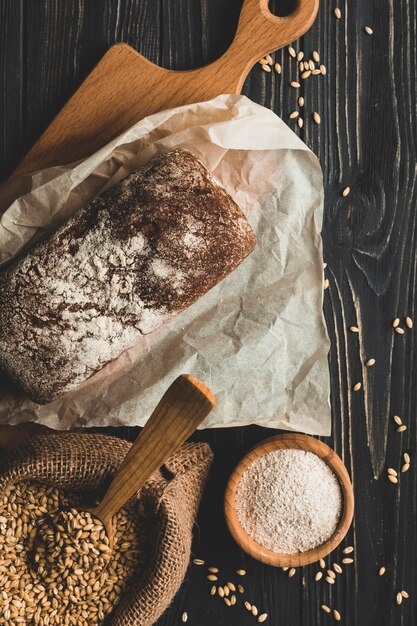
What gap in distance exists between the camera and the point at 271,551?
2.01 metres

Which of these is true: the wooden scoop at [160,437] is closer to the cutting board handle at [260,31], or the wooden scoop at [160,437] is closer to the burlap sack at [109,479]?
the burlap sack at [109,479]

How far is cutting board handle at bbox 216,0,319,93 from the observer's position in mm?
1954

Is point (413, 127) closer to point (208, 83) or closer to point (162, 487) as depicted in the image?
point (208, 83)

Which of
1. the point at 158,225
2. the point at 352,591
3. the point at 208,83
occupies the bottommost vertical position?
the point at 352,591

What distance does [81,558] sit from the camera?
1.90 m

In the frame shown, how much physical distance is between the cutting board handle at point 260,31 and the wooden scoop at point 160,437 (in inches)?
38.3

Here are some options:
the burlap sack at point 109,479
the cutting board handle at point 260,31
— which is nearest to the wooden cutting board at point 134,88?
the cutting board handle at point 260,31

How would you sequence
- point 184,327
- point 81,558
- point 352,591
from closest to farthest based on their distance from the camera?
point 81,558 < point 184,327 < point 352,591

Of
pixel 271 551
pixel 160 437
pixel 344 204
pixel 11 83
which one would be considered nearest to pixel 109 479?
pixel 160 437

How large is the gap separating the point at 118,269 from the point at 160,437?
473 millimetres

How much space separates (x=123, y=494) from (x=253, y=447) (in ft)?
1.40

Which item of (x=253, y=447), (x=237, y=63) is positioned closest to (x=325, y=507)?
(x=253, y=447)

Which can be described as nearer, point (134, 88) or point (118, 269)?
point (118, 269)

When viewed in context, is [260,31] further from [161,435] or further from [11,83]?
[161,435]
